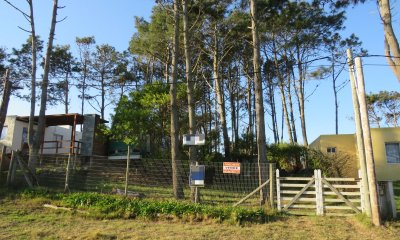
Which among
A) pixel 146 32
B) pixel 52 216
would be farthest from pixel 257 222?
pixel 146 32

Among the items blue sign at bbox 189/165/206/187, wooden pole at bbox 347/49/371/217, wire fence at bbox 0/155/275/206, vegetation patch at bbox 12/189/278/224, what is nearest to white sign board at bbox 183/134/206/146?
blue sign at bbox 189/165/206/187

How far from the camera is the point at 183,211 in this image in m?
9.99

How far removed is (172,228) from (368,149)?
5315mm

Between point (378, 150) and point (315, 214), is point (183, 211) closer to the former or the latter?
point (315, 214)

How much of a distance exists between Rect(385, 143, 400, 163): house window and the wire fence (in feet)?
36.7

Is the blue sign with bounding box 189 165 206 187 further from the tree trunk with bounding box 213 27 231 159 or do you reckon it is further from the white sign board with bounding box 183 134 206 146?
the tree trunk with bounding box 213 27 231 159

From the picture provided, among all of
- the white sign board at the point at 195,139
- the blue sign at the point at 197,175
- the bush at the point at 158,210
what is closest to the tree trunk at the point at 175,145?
the white sign board at the point at 195,139

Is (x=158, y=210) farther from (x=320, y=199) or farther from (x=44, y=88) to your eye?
(x=44, y=88)

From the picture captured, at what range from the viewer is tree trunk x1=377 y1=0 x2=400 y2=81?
13219 mm

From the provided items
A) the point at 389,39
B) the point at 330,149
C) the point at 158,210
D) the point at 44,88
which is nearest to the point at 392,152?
the point at 330,149

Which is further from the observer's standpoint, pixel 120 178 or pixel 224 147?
pixel 224 147

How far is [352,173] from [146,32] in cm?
1511

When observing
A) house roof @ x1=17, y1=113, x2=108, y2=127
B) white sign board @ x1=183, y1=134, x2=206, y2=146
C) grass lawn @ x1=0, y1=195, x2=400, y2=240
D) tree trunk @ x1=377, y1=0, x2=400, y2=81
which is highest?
tree trunk @ x1=377, y1=0, x2=400, y2=81

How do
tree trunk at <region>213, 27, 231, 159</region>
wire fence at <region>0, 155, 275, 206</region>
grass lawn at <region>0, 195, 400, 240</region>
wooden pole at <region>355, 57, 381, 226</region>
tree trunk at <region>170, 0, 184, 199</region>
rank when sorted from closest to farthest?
grass lawn at <region>0, 195, 400, 240</region>, wooden pole at <region>355, 57, 381, 226</region>, wire fence at <region>0, 155, 275, 206</region>, tree trunk at <region>170, 0, 184, 199</region>, tree trunk at <region>213, 27, 231, 159</region>
